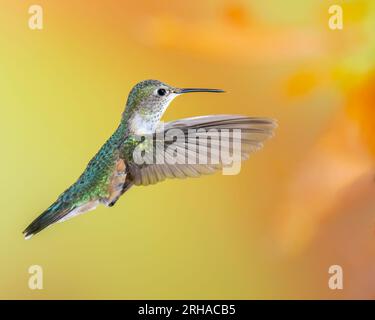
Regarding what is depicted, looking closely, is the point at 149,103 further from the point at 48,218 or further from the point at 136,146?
the point at 48,218

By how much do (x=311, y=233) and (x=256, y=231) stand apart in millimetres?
126

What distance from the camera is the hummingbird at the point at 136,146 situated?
0.95 meters

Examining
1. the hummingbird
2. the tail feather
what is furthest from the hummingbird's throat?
the tail feather

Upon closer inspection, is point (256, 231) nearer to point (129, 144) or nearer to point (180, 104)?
point (180, 104)

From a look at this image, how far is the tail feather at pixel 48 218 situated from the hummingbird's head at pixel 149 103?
0.59 ft

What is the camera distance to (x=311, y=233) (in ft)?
4.48

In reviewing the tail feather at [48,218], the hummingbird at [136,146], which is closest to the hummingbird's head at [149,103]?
the hummingbird at [136,146]

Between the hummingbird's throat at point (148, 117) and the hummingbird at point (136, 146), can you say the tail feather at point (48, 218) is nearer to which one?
the hummingbird at point (136, 146)

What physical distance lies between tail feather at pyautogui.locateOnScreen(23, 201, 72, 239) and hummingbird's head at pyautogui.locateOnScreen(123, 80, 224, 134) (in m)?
0.18

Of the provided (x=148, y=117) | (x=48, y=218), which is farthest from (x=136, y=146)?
(x=48, y=218)

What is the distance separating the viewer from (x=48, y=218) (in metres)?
1.02

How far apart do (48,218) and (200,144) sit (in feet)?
0.94

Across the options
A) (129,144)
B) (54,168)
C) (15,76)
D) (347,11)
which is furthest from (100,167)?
(347,11)

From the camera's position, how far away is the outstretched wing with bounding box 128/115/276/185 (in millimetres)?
942
